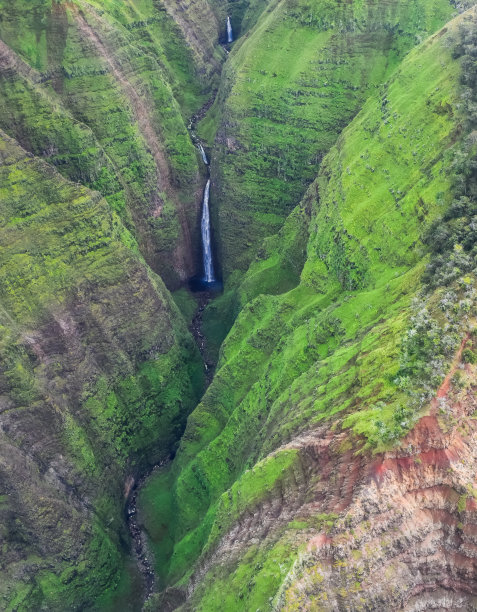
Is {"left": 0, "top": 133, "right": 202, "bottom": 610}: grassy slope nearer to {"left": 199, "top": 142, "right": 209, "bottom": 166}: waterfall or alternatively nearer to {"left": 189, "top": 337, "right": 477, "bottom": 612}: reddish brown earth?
{"left": 199, "top": 142, "right": 209, "bottom": 166}: waterfall

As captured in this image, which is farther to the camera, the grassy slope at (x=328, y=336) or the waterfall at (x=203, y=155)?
the waterfall at (x=203, y=155)

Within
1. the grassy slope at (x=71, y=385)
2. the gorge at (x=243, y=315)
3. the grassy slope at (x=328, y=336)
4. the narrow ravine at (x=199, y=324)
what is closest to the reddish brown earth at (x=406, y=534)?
the gorge at (x=243, y=315)

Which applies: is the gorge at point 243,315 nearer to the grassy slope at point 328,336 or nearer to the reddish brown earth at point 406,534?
the reddish brown earth at point 406,534

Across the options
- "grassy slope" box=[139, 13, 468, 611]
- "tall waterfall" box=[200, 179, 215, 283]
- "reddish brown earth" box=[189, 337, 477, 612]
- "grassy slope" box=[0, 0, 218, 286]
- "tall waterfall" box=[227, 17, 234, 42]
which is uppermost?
"tall waterfall" box=[227, 17, 234, 42]

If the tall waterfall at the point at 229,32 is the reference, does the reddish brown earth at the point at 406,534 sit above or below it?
below

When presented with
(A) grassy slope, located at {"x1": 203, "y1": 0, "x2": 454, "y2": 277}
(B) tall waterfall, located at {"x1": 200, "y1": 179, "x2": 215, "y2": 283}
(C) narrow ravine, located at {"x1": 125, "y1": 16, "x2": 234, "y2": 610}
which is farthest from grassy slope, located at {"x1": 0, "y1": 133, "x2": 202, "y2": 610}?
(A) grassy slope, located at {"x1": 203, "y1": 0, "x2": 454, "y2": 277}

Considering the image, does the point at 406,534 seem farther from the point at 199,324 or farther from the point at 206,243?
the point at 206,243
